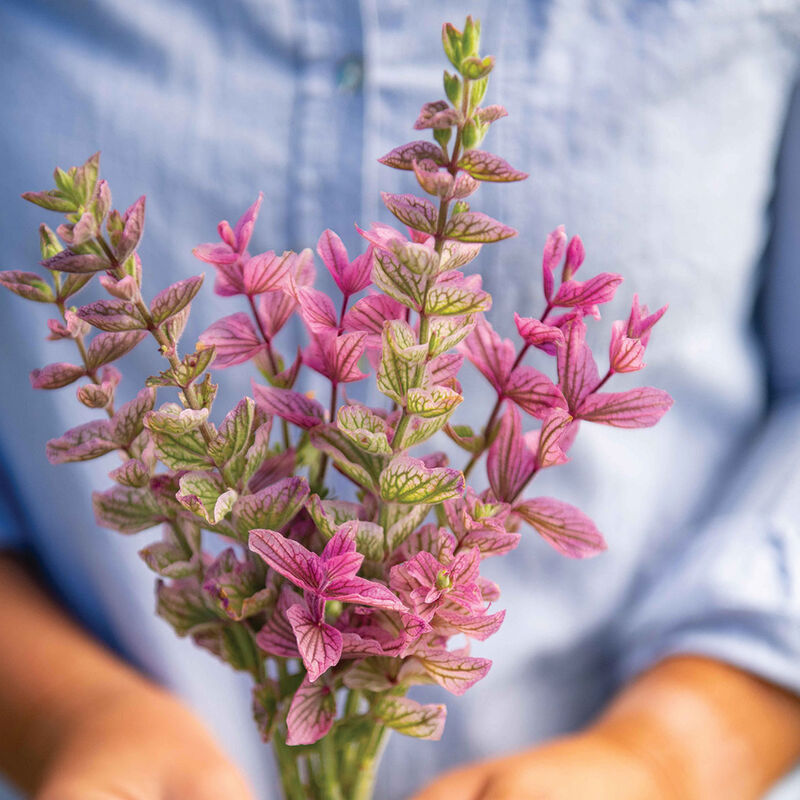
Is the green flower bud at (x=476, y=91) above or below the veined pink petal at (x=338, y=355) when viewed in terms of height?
above

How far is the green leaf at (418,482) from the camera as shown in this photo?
0.46 ft

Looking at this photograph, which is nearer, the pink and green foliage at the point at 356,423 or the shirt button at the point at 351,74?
the pink and green foliage at the point at 356,423

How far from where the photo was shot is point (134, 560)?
1.17 feet

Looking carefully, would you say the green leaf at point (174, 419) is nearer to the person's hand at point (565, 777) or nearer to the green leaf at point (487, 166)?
the green leaf at point (487, 166)

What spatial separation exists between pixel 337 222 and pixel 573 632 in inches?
8.6

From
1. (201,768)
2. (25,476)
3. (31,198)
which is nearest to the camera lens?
(31,198)

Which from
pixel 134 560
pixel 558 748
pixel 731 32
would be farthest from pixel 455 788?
pixel 731 32

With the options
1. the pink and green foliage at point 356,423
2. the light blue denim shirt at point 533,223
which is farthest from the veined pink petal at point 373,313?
the light blue denim shirt at point 533,223

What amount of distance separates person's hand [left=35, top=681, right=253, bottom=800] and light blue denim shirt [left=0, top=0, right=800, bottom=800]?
0.06 m

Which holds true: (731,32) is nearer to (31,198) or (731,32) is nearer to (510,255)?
(510,255)

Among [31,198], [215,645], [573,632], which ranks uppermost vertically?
[31,198]

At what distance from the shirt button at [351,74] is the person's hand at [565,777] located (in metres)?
0.26

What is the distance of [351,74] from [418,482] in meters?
0.22

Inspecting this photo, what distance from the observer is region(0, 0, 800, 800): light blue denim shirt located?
311 millimetres
